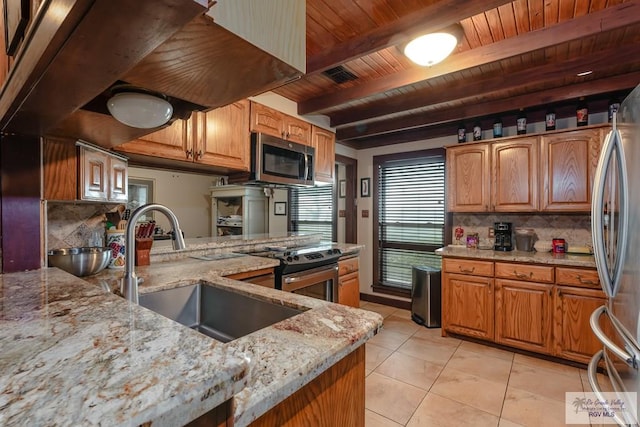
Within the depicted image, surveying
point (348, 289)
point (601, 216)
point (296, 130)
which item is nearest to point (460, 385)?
point (348, 289)

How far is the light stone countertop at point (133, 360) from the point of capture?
0.36m

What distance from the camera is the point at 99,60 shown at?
0.56 metres

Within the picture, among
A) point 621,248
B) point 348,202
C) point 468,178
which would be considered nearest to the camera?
point 621,248

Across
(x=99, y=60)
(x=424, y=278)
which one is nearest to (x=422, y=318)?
(x=424, y=278)

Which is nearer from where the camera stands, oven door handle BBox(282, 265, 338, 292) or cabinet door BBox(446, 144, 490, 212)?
oven door handle BBox(282, 265, 338, 292)

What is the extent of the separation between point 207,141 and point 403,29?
155cm

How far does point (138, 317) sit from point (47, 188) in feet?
3.79

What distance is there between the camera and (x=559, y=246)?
284 centimetres

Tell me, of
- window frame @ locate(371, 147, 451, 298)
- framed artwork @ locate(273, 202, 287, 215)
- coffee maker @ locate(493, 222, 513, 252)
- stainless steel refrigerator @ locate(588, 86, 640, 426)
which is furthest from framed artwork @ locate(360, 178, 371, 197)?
stainless steel refrigerator @ locate(588, 86, 640, 426)

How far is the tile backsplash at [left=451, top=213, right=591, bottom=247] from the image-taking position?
288cm

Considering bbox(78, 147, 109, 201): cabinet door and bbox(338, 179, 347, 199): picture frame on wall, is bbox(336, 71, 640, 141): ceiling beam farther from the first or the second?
bbox(78, 147, 109, 201): cabinet door

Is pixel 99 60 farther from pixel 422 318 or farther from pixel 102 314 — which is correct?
pixel 422 318

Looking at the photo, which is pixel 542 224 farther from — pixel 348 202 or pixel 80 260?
pixel 80 260

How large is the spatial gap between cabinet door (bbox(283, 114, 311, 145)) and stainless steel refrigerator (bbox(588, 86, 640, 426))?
2.34 m
